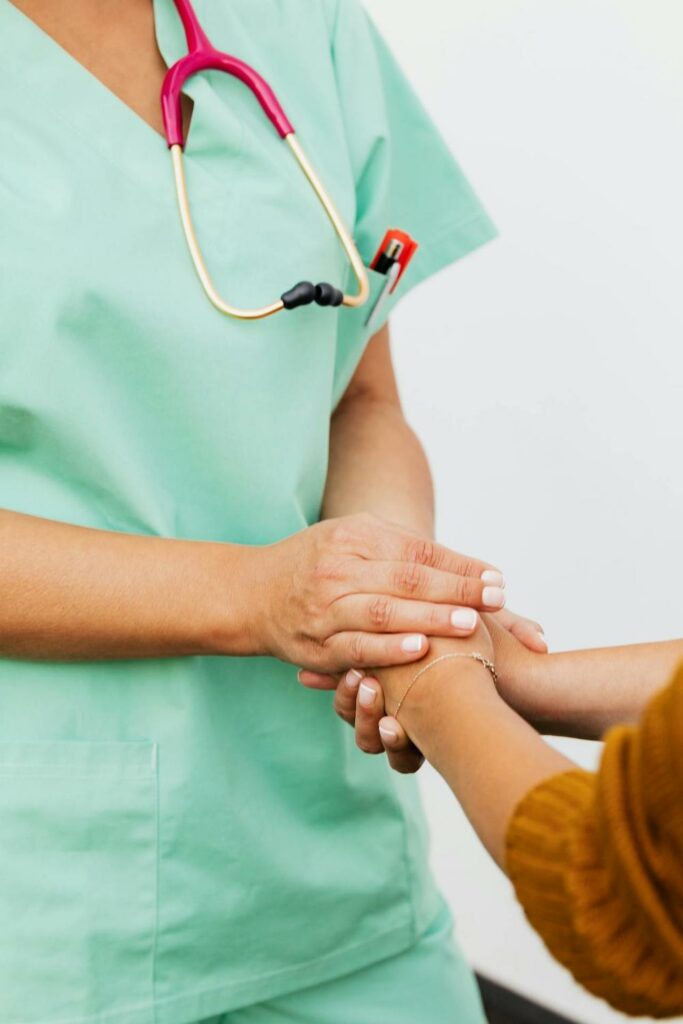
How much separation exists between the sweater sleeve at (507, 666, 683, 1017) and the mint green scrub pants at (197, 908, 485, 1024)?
422 mm

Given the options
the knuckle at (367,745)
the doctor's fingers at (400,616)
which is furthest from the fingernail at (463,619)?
the knuckle at (367,745)

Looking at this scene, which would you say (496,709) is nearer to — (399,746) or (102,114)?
(399,746)

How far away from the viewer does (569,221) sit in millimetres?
1377

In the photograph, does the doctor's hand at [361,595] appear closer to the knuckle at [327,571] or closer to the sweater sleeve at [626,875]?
the knuckle at [327,571]

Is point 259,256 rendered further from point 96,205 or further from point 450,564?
point 450,564

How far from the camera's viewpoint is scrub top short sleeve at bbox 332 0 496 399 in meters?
1.08

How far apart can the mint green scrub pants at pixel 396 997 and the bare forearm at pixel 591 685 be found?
0.79 feet

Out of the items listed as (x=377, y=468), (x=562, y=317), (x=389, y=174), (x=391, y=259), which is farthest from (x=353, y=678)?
(x=562, y=317)

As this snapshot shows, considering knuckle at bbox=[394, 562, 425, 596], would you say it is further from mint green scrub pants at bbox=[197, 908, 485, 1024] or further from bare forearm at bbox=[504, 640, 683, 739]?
mint green scrub pants at bbox=[197, 908, 485, 1024]

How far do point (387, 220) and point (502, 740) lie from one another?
58cm

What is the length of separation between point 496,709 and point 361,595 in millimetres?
137

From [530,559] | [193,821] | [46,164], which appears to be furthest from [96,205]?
[530,559]

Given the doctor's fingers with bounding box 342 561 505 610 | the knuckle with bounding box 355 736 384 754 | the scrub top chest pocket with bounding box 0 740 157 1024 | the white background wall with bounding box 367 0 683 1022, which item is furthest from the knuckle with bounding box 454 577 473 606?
the white background wall with bounding box 367 0 683 1022

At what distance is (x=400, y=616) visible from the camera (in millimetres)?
812
